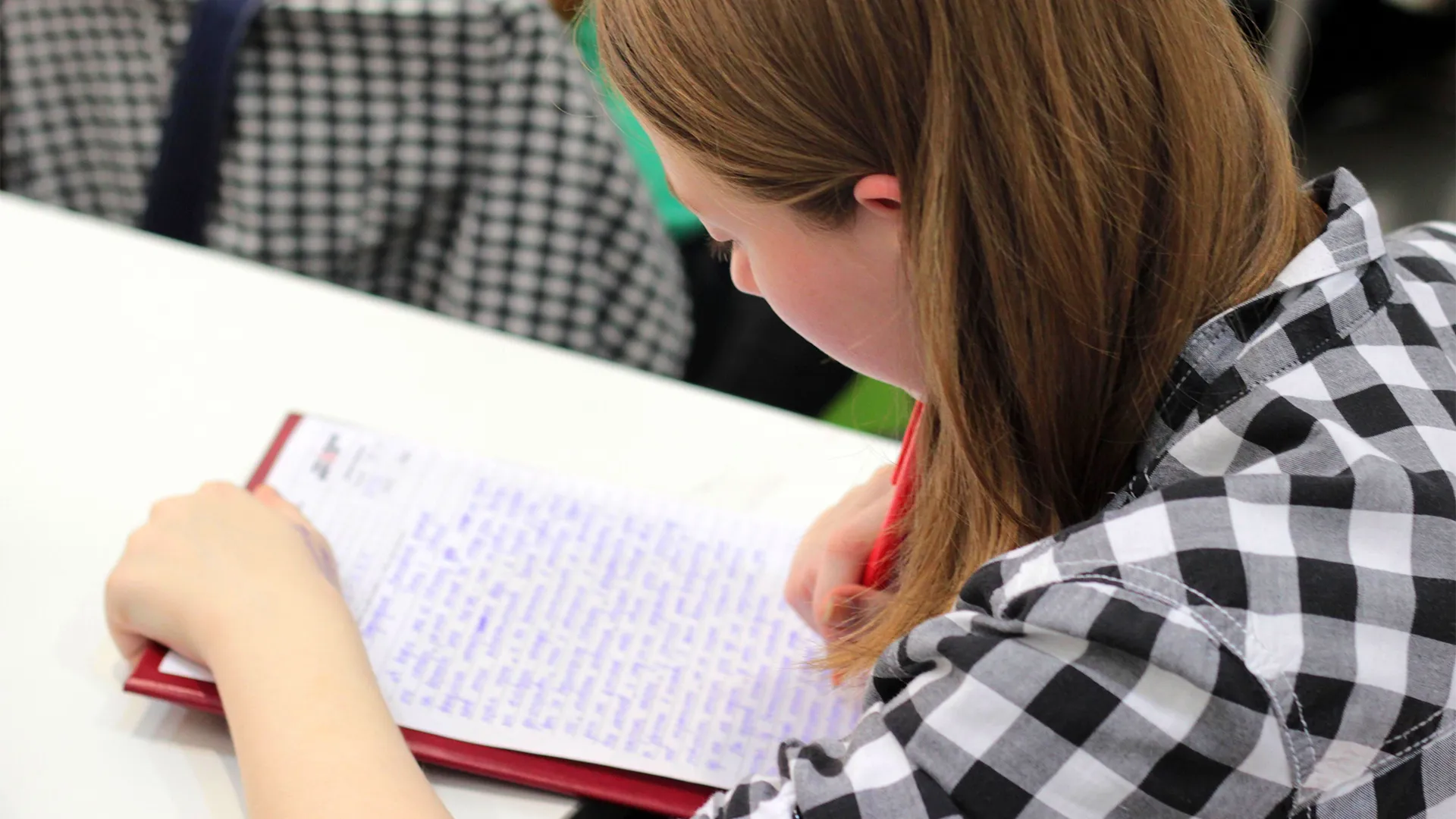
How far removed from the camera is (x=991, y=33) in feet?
1.54

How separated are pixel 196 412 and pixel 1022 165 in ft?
1.99

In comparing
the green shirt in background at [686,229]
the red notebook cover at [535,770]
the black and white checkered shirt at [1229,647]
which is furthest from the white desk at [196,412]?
the black and white checkered shirt at [1229,647]

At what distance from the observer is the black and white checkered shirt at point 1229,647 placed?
1.41ft

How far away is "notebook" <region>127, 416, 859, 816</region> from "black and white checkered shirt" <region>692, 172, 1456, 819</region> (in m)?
0.16

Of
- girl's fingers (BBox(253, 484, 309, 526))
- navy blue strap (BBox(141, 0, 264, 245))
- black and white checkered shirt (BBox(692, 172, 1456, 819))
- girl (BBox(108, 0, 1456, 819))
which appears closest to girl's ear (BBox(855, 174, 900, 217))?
girl (BBox(108, 0, 1456, 819))

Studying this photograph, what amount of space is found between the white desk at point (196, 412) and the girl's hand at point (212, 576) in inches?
1.8

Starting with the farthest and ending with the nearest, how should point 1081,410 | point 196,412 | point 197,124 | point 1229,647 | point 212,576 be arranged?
1. point 197,124
2. point 196,412
3. point 212,576
4. point 1081,410
5. point 1229,647

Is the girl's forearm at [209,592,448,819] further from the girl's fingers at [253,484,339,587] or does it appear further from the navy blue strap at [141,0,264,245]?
the navy blue strap at [141,0,264,245]

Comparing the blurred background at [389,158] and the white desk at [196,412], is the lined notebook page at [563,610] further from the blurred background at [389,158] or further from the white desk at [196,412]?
the blurred background at [389,158]

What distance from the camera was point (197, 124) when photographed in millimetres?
1062

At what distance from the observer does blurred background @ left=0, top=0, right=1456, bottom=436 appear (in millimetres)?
1047

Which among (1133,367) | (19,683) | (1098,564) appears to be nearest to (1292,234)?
(1133,367)

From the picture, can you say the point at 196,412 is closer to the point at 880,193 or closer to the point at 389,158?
the point at 389,158

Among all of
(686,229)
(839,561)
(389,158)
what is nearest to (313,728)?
(839,561)
